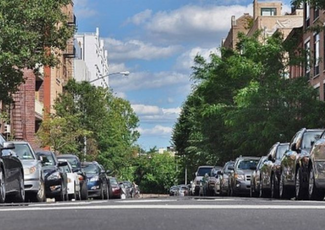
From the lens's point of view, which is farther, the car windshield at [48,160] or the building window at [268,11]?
the building window at [268,11]

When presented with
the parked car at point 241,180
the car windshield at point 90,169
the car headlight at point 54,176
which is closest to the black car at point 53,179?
the car headlight at point 54,176

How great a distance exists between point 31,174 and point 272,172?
710 centimetres

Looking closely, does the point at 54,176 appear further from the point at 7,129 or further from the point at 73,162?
the point at 7,129

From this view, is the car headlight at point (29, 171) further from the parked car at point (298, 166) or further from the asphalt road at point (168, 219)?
the asphalt road at point (168, 219)

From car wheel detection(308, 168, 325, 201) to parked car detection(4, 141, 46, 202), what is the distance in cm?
667

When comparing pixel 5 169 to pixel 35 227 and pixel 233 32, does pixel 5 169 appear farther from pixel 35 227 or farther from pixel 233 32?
pixel 233 32

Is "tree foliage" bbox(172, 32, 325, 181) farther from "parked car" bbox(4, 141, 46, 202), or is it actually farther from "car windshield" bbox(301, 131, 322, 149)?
"parked car" bbox(4, 141, 46, 202)

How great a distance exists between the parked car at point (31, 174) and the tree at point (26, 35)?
380 centimetres

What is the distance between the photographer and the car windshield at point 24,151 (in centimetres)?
2200

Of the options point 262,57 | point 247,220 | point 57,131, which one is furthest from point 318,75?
point 247,220

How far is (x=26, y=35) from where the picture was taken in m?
25.8

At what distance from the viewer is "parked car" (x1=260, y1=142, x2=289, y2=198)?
24027 millimetres

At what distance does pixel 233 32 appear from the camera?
303 feet

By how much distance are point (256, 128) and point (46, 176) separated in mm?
18427
